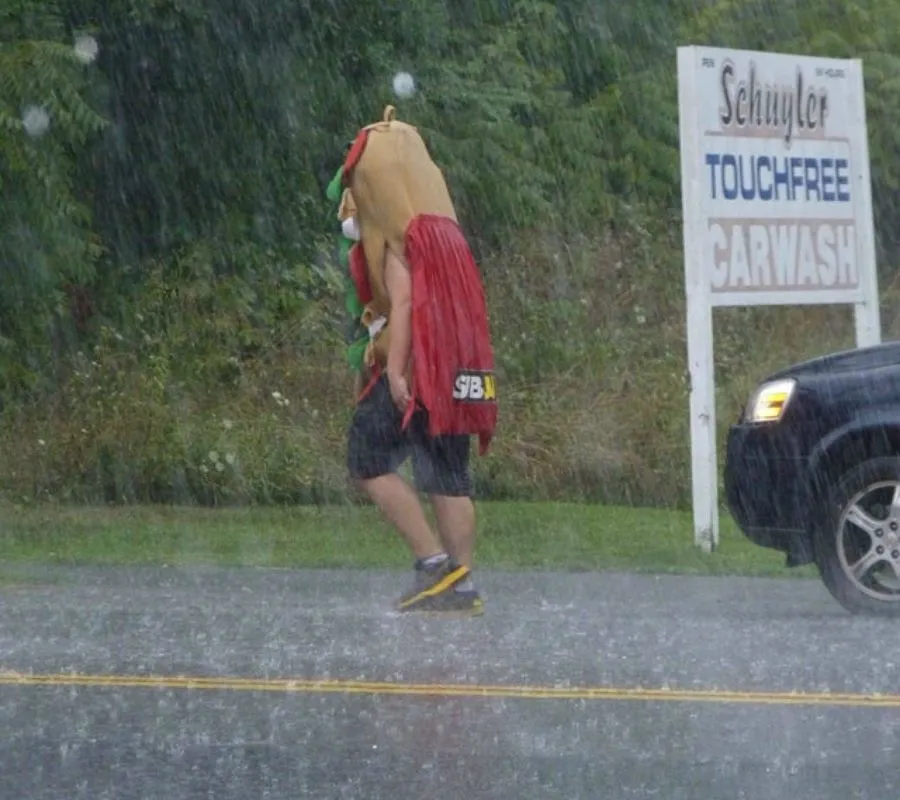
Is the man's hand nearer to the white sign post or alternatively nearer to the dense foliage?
the white sign post

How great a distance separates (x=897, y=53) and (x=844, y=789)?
20.4 meters

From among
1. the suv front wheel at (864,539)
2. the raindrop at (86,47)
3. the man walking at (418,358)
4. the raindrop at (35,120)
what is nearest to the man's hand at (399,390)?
the man walking at (418,358)

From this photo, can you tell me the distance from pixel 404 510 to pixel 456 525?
0.21 m

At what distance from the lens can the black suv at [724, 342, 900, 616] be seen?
8.94 meters

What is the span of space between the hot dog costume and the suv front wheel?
145cm

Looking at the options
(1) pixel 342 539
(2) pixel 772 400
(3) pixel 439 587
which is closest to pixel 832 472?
(2) pixel 772 400

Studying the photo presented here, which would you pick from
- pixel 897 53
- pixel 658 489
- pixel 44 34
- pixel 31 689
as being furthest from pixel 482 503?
pixel 897 53

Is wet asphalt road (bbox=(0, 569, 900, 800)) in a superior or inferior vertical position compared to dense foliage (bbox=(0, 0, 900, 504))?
inferior

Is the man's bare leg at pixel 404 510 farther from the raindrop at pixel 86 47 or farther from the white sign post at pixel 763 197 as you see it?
the raindrop at pixel 86 47

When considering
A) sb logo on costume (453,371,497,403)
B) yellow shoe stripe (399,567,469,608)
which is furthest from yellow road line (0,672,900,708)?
sb logo on costume (453,371,497,403)

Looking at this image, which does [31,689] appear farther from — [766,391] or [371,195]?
[766,391]

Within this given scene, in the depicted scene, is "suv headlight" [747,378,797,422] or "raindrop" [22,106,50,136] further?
"raindrop" [22,106,50,136]

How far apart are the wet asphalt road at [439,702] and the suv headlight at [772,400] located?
2.51 feet

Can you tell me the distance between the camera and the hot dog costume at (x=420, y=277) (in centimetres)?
846
